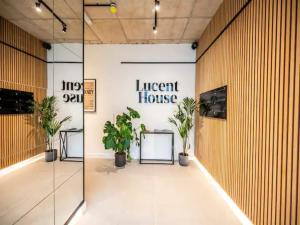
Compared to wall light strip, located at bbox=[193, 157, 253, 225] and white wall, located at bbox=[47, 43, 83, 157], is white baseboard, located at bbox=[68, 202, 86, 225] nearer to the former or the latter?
white wall, located at bbox=[47, 43, 83, 157]

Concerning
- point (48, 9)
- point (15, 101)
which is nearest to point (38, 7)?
point (48, 9)

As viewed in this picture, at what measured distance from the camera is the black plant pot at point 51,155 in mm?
2004

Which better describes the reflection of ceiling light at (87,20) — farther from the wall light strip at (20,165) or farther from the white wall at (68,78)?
the wall light strip at (20,165)

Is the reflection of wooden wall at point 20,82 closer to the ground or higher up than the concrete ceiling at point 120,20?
closer to the ground

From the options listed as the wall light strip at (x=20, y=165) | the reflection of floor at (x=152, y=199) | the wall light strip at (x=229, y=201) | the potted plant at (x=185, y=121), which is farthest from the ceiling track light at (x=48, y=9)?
the potted plant at (x=185, y=121)

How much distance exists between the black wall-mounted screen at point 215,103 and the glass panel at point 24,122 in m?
2.74

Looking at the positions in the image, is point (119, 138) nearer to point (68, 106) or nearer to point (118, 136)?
point (118, 136)

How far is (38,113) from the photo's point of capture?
6.21ft

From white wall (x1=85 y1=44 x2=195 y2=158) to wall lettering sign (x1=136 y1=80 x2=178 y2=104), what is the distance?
123mm

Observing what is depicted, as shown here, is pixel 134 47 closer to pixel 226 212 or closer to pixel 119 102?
pixel 119 102

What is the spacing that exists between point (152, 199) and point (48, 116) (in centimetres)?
219

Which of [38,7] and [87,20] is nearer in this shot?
[38,7]

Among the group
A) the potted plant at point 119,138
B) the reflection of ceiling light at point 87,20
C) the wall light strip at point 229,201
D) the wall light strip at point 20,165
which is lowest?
the wall light strip at point 229,201

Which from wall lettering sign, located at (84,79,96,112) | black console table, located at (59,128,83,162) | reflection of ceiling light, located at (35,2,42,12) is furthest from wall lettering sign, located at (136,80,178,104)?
reflection of ceiling light, located at (35,2,42,12)
